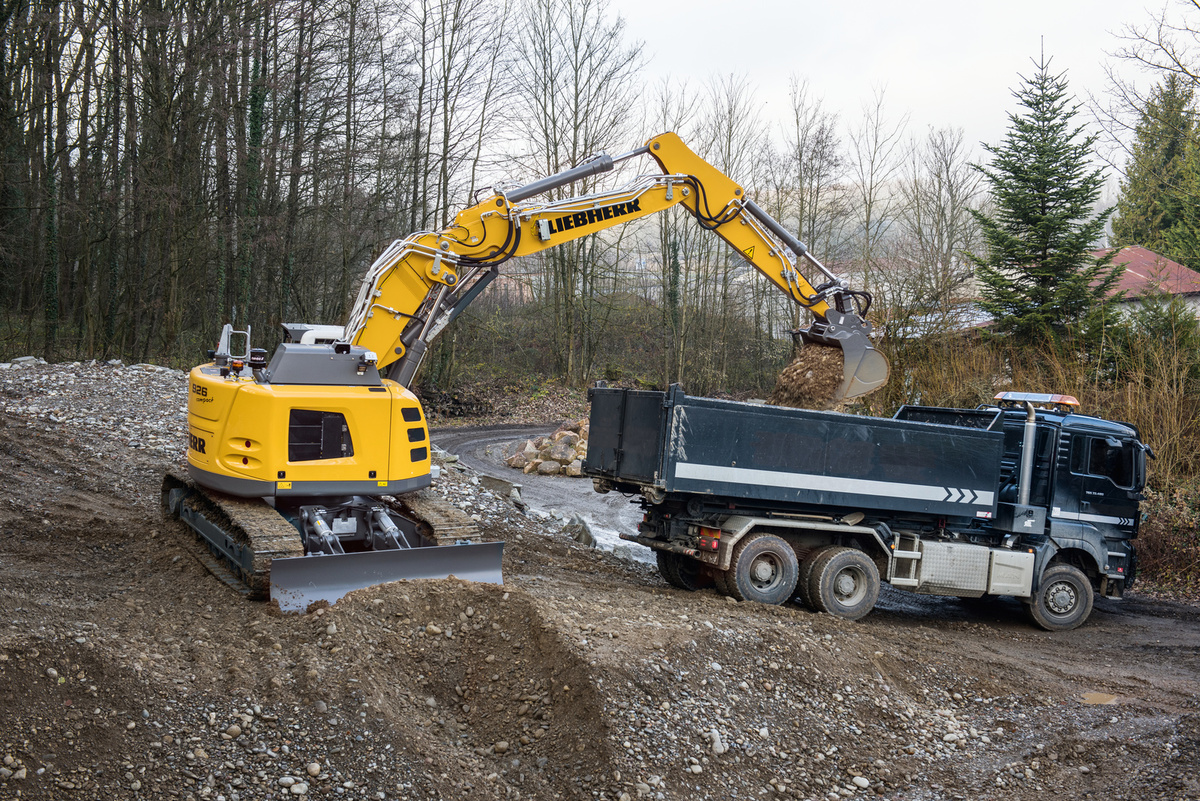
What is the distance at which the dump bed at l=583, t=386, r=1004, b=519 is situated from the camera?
8312 millimetres

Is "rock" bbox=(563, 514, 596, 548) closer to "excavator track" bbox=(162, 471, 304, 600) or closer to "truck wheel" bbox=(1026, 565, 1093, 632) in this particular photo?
"excavator track" bbox=(162, 471, 304, 600)

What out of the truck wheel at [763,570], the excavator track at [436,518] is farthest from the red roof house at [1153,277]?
the excavator track at [436,518]

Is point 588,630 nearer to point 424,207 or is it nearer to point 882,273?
point 882,273

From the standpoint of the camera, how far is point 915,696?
6684 mm

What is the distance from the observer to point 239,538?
24.1ft

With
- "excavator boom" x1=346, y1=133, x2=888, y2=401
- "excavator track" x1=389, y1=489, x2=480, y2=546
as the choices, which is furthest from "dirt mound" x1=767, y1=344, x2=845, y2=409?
"excavator track" x1=389, y1=489, x2=480, y2=546

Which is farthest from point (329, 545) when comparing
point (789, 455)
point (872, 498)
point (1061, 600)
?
point (1061, 600)

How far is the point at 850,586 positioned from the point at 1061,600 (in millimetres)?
2813

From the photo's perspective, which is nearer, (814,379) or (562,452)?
(814,379)

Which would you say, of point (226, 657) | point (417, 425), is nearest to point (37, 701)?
point (226, 657)

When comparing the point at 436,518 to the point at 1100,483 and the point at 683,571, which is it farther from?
the point at 1100,483

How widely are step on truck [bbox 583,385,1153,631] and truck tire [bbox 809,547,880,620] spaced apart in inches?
0.6

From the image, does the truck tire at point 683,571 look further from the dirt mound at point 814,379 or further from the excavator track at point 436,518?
the excavator track at point 436,518

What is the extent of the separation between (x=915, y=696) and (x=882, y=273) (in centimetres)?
1572
